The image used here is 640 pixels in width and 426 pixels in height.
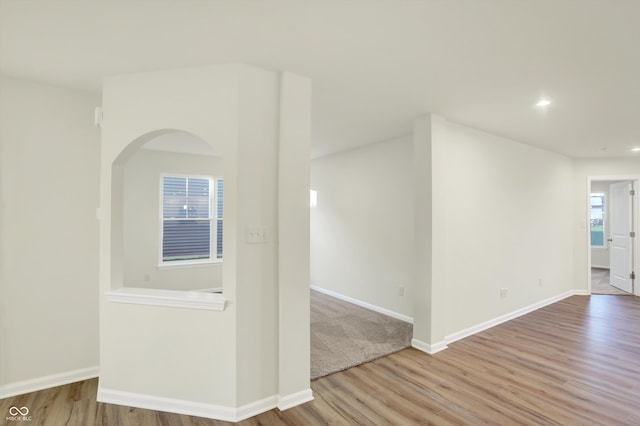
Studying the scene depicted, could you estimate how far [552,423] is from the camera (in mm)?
2125

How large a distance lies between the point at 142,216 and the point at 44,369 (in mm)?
2887

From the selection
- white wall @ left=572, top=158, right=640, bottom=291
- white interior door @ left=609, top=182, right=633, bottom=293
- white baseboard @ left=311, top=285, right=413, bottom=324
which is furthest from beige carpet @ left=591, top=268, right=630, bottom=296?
white baseboard @ left=311, top=285, right=413, bottom=324

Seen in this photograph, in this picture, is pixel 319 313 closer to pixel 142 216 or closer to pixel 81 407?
pixel 81 407

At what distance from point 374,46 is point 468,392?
274 centimetres

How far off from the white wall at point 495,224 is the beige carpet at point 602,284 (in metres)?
1.21

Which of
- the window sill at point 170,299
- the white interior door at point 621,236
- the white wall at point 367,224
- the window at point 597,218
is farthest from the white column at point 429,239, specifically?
the window at point 597,218

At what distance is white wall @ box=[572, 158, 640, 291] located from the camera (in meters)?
5.51

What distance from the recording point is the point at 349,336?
3.63 meters

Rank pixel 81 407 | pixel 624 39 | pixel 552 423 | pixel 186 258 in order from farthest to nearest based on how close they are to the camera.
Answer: pixel 186 258 → pixel 81 407 → pixel 552 423 → pixel 624 39

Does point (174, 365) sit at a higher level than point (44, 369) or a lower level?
higher

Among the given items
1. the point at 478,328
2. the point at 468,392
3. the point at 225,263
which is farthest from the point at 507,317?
the point at 225,263

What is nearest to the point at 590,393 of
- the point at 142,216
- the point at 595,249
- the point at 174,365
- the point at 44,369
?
the point at 174,365

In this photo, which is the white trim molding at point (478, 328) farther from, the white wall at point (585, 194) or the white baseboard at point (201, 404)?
the white baseboard at point (201, 404)

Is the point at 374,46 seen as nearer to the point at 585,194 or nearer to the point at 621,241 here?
the point at 585,194
